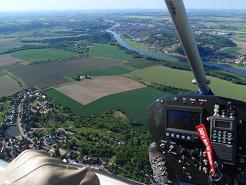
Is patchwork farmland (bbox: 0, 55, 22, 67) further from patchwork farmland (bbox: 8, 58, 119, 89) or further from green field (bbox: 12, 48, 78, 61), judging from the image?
patchwork farmland (bbox: 8, 58, 119, 89)

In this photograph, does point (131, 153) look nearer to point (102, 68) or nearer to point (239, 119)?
point (239, 119)

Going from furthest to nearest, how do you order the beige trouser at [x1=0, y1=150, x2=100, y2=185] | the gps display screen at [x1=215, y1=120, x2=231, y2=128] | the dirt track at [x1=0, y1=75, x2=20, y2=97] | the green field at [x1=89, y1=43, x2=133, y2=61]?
the green field at [x1=89, y1=43, x2=133, y2=61] < the dirt track at [x1=0, y1=75, x2=20, y2=97] < the gps display screen at [x1=215, y1=120, x2=231, y2=128] < the beige trouser at [x1=0, y1=150, x2=100, y2=185]

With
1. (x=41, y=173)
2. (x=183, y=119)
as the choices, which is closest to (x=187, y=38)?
(x=183, y=119)

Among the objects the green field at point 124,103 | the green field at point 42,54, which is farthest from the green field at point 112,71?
the green field at point 42,54

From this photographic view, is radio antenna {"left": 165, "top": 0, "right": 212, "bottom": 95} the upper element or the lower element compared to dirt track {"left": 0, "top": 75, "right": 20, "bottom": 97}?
upper

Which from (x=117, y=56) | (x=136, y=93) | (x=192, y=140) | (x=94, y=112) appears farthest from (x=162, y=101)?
(x=117, y=56)

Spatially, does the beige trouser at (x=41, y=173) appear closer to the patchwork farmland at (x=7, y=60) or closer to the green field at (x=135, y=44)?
the patchwork farmland at (x=7, y=60)

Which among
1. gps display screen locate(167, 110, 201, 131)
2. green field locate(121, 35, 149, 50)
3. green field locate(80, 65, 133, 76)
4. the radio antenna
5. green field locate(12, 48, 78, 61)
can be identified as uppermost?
the radio antenna

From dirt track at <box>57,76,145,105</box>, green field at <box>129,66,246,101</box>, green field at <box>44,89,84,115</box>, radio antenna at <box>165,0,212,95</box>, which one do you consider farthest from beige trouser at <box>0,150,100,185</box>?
dirt track at <box>57,76,145,105</box>
